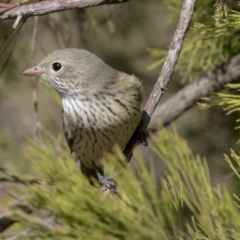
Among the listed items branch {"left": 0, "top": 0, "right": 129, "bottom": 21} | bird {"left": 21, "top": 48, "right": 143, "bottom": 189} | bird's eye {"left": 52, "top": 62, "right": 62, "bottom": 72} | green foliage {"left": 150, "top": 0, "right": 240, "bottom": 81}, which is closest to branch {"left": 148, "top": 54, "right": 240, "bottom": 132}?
green foliage {"left": 150, "top": 0, "right": 240, "bottom": 81}

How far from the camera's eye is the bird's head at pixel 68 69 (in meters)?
2.86

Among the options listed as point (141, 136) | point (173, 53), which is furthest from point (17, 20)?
point (141, 136)

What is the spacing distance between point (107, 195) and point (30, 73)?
1488 mm

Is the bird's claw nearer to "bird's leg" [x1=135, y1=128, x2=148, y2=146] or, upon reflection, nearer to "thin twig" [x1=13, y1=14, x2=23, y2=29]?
"bird's leg" [x1=135, y1=128, x2=148, y2=146]

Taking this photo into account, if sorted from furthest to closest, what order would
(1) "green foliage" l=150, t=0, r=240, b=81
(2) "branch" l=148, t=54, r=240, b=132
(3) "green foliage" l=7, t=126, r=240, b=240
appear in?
(2) "branch" l=148, t=54, r=240, b=132 < (1) "green foliage" l=150, t=0, r=240, b=81 < (3) "green foliage" l=7, t=126, r=240, b=240

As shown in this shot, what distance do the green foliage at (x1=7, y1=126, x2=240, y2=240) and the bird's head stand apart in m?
1.42

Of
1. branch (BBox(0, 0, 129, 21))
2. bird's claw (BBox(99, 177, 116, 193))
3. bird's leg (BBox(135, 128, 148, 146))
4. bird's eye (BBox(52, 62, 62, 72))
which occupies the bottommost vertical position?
bird's claw (BBox(99, 177, 116, 193))

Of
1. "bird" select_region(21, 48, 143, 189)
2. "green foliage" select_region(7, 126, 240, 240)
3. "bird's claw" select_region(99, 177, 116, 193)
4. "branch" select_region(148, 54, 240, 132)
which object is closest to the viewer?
"green foliage" select_region(7, 126, 240, 240)

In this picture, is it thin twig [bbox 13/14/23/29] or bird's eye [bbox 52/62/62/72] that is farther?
bird's eye [bbox 52/62/62/72]

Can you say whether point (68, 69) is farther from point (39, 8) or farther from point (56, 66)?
point (39, 8)

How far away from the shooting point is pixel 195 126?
429 centimetres

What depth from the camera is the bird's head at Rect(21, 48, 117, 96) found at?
2.86m

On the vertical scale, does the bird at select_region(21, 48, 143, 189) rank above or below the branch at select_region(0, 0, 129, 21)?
below

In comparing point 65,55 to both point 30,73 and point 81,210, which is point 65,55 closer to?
point 30,73
